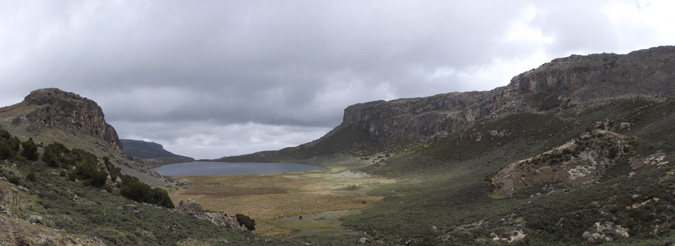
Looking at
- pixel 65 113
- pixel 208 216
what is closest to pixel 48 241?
pixel 208 216

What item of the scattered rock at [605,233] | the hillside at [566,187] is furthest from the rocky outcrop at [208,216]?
the scattered rock at [605,233]

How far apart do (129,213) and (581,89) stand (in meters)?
117

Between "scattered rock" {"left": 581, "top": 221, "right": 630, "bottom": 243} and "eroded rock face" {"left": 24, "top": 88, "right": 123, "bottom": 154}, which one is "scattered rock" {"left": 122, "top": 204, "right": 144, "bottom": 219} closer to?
"scattered rock" {"left": 581, "top": 221, "right": 630, "bottom": 243}

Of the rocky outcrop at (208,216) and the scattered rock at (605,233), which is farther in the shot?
the rocky outcrop at (208,216)

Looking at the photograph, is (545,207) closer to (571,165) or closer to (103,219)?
(571,165)

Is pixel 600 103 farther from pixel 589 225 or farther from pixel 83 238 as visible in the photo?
pixel 83 238

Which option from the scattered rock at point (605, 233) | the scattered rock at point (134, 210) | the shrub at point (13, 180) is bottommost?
the scattered rock at point (605, 233)

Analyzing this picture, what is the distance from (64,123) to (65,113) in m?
4.71

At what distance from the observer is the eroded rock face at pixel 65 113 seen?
83.2 meters

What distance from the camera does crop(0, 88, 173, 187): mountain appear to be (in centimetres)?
7555

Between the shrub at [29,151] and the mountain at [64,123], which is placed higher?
the mountain at [64,123]

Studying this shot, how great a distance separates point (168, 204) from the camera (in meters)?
33.8

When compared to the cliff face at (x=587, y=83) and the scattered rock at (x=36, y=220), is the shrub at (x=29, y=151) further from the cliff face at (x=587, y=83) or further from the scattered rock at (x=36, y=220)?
the cliff face at (x=587, y=83)

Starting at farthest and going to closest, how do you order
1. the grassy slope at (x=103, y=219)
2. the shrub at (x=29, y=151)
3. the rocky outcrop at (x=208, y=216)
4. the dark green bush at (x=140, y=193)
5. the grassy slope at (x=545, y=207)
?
the dark green bush at (x=140, y=193)
the shrub at (x=29, y=151)
the rocky outcrop at (x=208, y=216)
the grassy slope at (x=545, y=207)
the grassy slope at (x=103, y=219)
